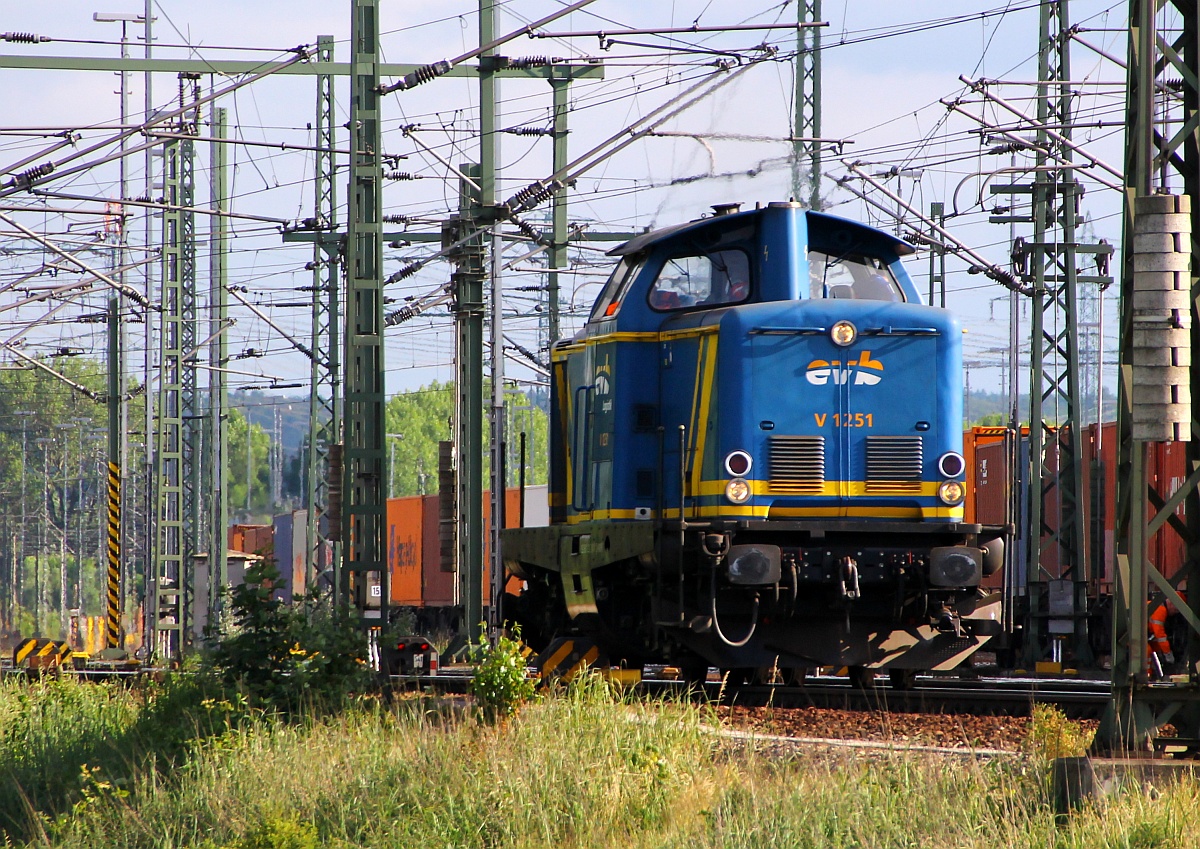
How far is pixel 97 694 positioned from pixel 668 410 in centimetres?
652

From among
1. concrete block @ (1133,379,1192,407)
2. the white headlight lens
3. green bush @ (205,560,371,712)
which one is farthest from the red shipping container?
concrete block @ (1133,379,1192,407)

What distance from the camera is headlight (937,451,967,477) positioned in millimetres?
12312

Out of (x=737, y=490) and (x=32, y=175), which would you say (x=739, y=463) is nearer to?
(x=737, y=490)

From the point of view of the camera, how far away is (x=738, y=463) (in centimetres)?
1198

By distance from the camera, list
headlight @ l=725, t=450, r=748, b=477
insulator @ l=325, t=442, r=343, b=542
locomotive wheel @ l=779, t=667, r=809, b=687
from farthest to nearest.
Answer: insulator @ l=325, t=442, r=343, b=542 → locomotive wheel @ l=779, t=667, r=809, b=687 → headlight @ l=725, t=450, r=748, b=477

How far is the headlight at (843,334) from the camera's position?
40.2 feet

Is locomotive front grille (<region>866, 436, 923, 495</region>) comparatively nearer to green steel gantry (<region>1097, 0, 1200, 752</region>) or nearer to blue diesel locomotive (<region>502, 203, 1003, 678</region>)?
blue diesel locomotive (<region>502, 203, 1003, 678</region>)

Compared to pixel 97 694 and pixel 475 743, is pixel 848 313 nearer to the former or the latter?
pixel 475 743

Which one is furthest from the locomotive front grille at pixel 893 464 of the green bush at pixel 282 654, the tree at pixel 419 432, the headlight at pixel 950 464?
the tree at pixel 419 432

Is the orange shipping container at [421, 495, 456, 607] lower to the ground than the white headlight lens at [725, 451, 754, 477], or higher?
lower

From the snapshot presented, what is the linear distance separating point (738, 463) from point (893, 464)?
1.33 m

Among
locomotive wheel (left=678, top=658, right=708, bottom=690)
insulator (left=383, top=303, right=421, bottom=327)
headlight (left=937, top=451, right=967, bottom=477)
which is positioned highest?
insulator (left=383, top=303, right=421, bottom=327)

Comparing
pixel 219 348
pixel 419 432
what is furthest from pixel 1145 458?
pixel 419 432

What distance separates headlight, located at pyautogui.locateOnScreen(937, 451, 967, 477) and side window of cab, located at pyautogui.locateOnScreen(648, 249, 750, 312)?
6.87 ft
